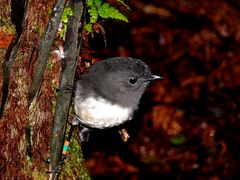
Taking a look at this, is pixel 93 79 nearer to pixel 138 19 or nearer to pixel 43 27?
pixel 43 27

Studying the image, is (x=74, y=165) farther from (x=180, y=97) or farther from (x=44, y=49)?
(x=180, y=97)

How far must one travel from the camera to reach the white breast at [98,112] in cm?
446

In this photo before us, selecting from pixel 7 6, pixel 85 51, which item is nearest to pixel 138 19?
→ pixel 85 51

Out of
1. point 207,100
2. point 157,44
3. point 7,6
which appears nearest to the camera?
point 7,6

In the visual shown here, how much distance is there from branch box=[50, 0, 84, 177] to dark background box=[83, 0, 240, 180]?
2515 millimetres

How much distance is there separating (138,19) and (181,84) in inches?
63.7

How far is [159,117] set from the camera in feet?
25.3

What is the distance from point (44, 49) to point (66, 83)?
346 millimetres

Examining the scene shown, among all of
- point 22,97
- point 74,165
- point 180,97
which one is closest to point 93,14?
point 22,97

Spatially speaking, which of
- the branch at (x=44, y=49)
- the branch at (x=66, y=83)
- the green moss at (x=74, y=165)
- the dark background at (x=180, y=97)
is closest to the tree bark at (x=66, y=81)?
the branch at (x=66, y=83)

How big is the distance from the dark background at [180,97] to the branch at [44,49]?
8.48 feet

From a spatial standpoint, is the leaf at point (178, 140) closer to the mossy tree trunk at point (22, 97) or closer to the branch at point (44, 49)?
the mossy tree trunk at point (22, 97)

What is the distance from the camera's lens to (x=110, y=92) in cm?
467

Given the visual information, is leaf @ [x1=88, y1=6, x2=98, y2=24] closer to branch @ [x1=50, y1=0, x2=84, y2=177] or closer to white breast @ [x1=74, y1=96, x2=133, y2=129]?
branch @ [x1=50, y1=0, x2=84, y2=177]
